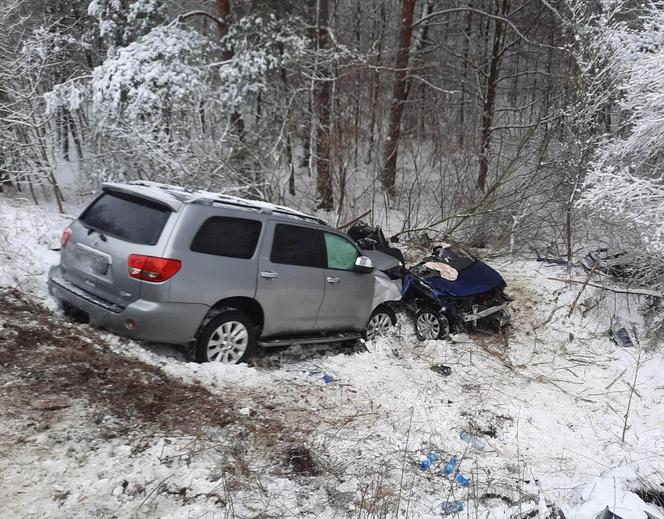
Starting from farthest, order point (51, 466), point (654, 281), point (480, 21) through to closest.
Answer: point (480, 21), point (654, 281), point (51, 466)

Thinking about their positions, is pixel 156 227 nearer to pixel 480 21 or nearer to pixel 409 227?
pixel 409 227

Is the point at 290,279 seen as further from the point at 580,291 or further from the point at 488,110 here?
the point at 488,110

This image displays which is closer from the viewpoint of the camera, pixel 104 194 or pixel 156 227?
pixel 156 227

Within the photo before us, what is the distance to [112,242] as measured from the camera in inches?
201

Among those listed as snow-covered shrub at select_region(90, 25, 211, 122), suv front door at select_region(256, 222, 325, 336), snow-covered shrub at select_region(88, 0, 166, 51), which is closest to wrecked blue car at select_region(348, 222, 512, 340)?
suv front door at select_region(256, 222, 325, 336)

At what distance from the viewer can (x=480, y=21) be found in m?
21.6

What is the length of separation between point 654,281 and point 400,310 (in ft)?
14.5

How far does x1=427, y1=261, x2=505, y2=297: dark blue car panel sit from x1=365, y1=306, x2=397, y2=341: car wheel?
2.56ft

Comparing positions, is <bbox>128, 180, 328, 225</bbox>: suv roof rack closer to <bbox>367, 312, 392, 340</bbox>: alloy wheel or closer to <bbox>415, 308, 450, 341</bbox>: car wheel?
<bbox>367, 312, 392, 340</bbox>: alloy wheel

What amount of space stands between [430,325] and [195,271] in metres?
4.15

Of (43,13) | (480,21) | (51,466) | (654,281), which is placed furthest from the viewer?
(480,21)

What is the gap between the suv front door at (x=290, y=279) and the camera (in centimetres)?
575

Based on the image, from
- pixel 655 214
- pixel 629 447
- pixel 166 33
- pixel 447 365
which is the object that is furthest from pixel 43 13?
pixel 629 447

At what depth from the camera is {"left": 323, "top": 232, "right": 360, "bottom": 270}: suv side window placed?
259 inches
